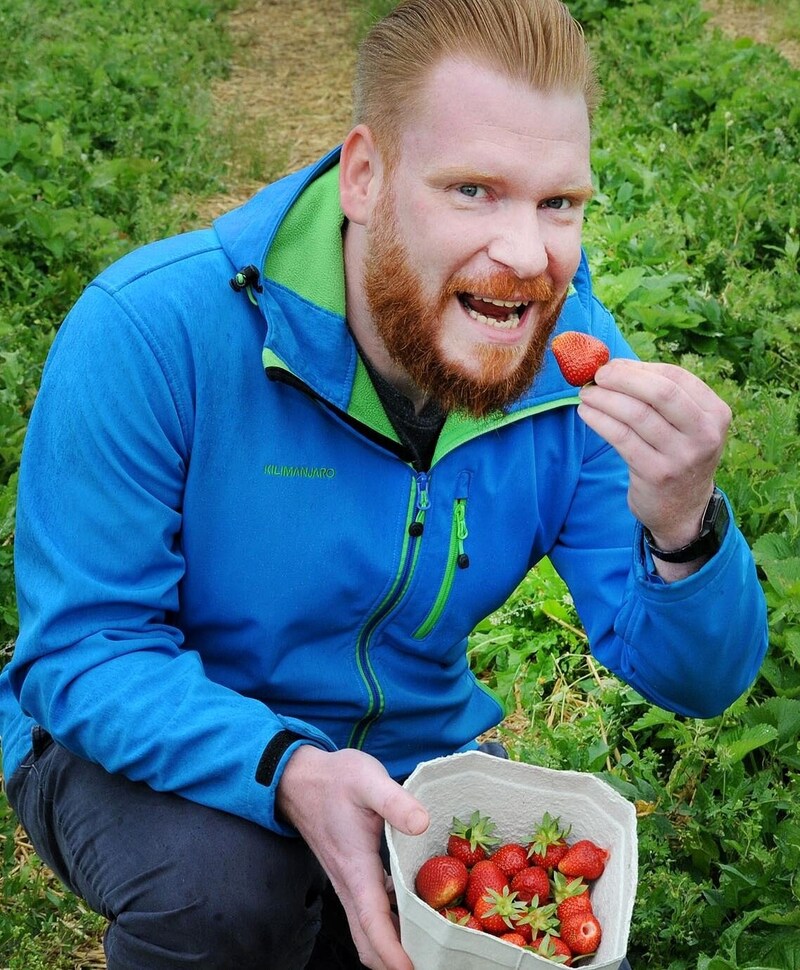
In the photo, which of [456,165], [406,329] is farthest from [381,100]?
[406,329]

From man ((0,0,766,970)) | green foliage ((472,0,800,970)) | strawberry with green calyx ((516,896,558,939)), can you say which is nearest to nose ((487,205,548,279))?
man ((0,0,766,970))

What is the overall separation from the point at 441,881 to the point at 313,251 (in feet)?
3.70

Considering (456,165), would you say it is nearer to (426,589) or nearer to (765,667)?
(426,589)

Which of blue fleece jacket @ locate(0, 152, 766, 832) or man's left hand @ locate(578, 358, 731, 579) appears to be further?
→ blue fleece jacket @ locate(0, 152, 766, 832)

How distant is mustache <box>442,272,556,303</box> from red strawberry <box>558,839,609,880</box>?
36.5 inches

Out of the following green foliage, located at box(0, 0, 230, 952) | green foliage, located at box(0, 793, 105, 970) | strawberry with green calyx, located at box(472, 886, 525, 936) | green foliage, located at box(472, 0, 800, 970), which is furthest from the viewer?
green foliage, located at box(0, 0, 230, 952)

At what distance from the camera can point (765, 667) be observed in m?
3.21

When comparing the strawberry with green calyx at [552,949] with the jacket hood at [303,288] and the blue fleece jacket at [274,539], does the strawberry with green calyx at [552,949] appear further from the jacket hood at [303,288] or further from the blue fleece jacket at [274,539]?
the jacket hood at [303,288]

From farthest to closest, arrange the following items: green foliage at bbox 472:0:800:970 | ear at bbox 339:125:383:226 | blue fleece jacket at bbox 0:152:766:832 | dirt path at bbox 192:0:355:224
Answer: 1. dirt path at bbox 192:0:355:224
2. green foliage at bbox 472:0:800:970
3. ear at bbox 339:125:383:226
4. blue fleece jacket at bbox 0:152:766:832

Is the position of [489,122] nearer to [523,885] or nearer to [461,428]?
[461,428]

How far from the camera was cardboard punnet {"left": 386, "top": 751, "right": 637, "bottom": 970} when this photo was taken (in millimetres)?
1932

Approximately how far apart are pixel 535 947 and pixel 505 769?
0.32m

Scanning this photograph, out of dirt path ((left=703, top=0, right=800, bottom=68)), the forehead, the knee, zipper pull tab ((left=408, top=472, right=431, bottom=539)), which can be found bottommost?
dirt path ((left=703, top=0, right=800, bottom=68))

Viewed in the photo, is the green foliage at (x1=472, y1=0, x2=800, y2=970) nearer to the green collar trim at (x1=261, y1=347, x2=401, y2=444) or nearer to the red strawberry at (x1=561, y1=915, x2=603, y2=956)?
the red strawberry at (x1=561, y1=915, x2=603, y2=956)
